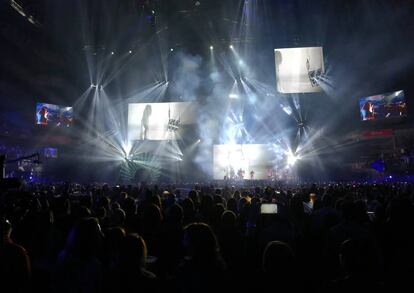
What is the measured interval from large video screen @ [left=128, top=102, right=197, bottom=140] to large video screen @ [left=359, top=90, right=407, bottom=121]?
14.7 meters

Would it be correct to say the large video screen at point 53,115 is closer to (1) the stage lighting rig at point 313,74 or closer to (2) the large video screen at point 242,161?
(2) the large video screen at point 242,161

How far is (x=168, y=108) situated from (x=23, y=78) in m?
12.0

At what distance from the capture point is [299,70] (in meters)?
23.6

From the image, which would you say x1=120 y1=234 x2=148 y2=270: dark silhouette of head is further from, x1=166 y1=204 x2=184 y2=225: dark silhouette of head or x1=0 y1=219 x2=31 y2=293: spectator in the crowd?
x1=166 y1=204 x2=184 y2=225: dark silhouette of head

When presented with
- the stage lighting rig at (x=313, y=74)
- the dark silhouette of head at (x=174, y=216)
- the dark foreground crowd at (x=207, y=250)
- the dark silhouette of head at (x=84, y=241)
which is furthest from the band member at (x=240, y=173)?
the dark silhouette of head at (x=84, y=241)

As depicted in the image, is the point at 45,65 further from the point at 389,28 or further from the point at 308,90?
the point at 389,28

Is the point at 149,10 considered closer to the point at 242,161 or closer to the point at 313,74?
the point at 313,74

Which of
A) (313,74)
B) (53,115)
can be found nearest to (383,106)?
(313,74)

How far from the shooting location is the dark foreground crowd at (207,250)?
212 cm

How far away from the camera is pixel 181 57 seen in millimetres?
27266

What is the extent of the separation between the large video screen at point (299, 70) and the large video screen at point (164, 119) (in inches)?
324

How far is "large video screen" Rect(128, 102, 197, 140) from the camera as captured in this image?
1043 inches

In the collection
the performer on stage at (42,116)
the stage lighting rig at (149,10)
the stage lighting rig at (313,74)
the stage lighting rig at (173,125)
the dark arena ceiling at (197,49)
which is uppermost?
the stage lighting rig at (149,10)

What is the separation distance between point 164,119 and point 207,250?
24.8 metres
